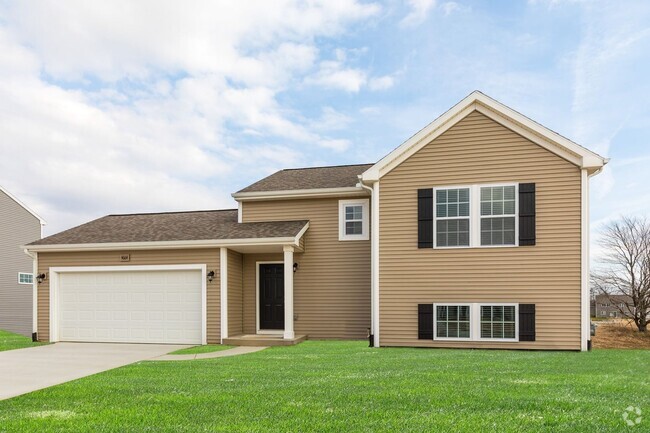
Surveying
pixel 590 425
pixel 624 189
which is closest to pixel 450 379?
pixel 590 425

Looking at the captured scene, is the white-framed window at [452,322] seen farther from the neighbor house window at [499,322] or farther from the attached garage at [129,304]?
the attached garage at [129,304]

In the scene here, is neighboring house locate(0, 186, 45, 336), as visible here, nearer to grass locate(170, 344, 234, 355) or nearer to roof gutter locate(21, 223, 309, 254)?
roof gutter locate(21, 223, 309, 254)

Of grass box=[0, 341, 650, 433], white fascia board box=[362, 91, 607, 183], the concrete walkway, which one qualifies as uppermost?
white fascia board box=[362, 91, 607, 183]

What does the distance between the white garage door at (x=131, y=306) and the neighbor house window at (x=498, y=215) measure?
7.92 meters

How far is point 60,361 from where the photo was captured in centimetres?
1023

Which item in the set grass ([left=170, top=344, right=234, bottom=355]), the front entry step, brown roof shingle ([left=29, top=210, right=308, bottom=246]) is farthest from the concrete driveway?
brown roof shingle ([left=29, top=210, right=308, bottom=246])

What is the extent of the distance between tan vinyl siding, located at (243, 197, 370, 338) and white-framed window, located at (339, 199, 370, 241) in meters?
0.14

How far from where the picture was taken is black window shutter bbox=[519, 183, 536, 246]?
38.1ft

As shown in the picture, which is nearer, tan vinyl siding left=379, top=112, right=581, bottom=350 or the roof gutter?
tan vinyl siding left=379, top=112, right=581, bottom=350

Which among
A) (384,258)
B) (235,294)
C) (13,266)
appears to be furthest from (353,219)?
(13,266)

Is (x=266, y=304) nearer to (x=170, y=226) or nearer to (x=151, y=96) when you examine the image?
(x=170, y=226)

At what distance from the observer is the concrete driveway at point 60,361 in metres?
7.76

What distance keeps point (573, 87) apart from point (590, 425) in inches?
611

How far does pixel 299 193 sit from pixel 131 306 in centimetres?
590
